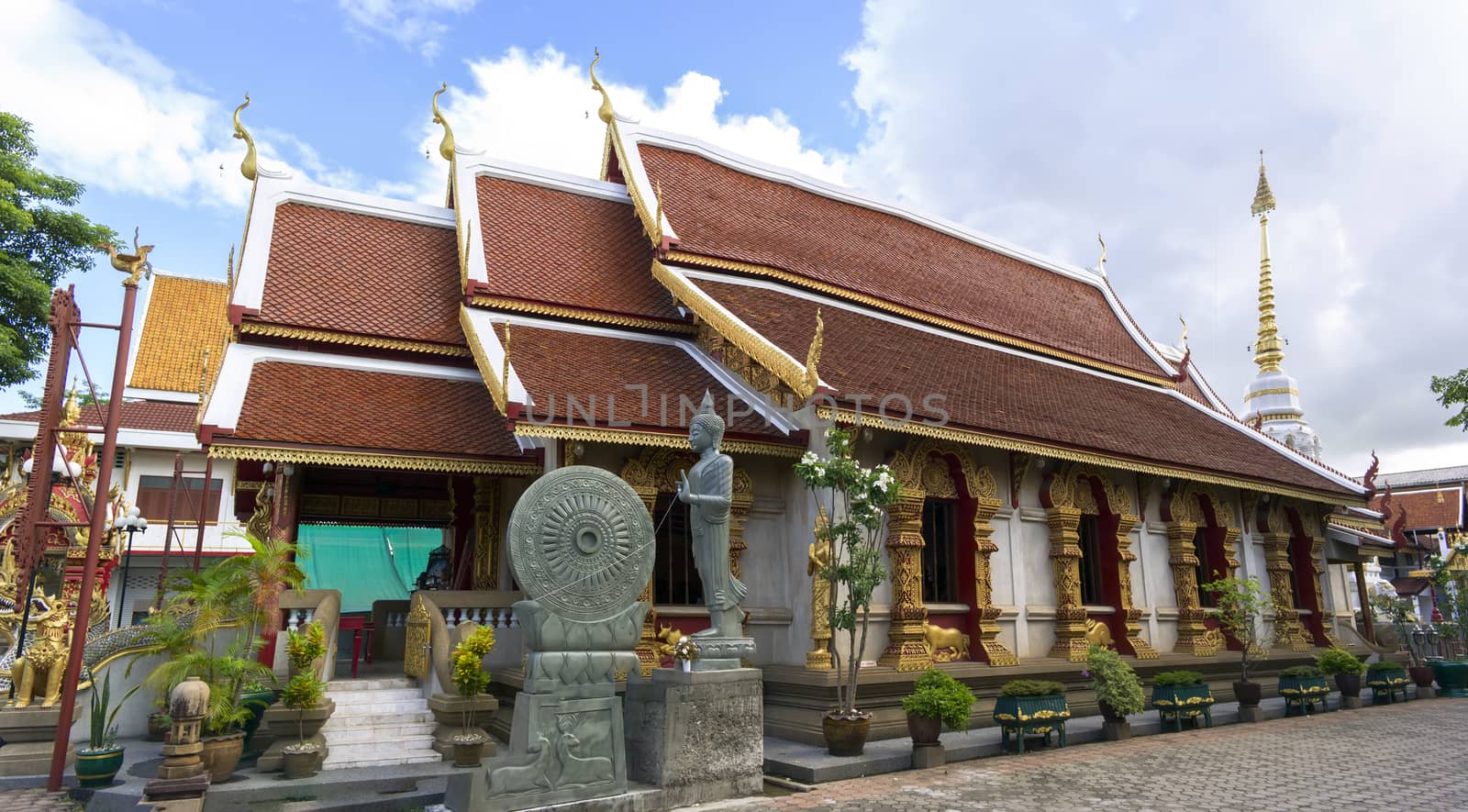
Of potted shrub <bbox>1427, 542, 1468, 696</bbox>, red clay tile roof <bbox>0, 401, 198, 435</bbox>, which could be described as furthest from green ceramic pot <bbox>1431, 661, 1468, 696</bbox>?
red clay tile roof <bbox>0, 401, 198, 435</bbox>

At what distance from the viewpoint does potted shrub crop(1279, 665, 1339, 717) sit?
38.7 ft

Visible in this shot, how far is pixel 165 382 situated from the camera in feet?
66.1

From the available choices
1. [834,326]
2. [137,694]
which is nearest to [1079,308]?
[834,326]

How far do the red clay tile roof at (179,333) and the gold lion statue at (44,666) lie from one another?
11728 mm

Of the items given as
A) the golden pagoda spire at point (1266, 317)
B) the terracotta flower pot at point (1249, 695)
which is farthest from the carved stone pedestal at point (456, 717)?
the golden pagoda spire at point (1266, 317)

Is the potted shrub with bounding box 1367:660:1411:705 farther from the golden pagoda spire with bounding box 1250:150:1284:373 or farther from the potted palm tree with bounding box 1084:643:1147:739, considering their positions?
the golden pagoda spire with bounding box 1250:150:1284:373

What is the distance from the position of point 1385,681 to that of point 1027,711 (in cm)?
847

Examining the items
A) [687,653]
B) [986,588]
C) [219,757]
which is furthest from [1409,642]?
[219,757]

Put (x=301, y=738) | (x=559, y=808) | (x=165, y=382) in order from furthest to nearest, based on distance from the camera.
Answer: (x=165, y=382) → (x=301, y=738) → (x=559, y=808)

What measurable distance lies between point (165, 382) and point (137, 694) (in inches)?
526

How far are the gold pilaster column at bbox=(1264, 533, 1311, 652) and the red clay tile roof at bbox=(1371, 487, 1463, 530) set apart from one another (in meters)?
22.5

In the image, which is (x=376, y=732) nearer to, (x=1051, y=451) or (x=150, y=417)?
(x=1051, y=451)

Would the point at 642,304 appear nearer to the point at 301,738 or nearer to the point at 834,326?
the point at 834,326

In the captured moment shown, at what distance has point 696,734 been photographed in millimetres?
6500
